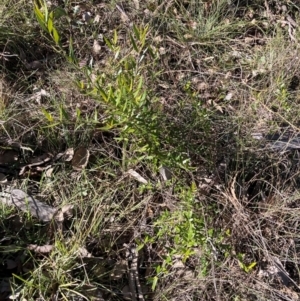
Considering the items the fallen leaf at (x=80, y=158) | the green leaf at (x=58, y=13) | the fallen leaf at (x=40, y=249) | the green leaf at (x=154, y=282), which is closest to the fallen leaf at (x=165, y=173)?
the fallen leaf at (x=80, y=158)

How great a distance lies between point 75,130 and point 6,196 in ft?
1.63

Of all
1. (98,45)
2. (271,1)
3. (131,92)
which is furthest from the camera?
(271,1)

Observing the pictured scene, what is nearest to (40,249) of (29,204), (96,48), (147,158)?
(29,204)

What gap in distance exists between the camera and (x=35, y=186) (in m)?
2.44

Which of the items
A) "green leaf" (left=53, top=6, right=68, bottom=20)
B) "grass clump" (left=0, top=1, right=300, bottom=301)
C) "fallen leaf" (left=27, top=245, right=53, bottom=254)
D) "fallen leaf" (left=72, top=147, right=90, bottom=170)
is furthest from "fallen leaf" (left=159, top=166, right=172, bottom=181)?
"green leaf" (left=53, top=6, right=68, bottom=20)

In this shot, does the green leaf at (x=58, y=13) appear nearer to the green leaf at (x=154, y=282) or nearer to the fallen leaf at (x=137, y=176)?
the fallen leaf at (x=137, y=176)

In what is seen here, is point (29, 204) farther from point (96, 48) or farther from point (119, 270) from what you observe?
point (96, 48)

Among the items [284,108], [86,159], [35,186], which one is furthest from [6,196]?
[284,108]

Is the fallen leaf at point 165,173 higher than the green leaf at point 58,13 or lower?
lower

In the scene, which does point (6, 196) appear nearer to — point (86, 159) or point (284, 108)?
point (86, 159)

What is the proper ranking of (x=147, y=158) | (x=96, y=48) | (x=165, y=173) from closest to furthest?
(x=147, y=158)
(x=165, y=173)
(x=96, y=48)

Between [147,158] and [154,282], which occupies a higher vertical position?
[147,158]

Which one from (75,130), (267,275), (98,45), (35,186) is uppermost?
(98,45)

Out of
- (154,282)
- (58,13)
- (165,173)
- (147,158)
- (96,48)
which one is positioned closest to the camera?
(154,282)
